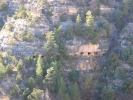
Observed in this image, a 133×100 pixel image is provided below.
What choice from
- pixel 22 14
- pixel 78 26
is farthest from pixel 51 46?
pixel 22 14

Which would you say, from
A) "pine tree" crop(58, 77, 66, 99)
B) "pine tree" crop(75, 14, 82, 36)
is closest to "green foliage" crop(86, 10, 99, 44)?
"pine tree" crop(75, 14, 82, 36)

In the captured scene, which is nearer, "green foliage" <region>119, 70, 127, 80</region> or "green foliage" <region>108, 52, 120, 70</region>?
"green foliage" <region>119, 70, 127, 80</region>

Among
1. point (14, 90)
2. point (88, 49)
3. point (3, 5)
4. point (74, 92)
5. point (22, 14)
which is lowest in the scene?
point (74, 92)

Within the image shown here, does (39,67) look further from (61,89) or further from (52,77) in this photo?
(61,89)

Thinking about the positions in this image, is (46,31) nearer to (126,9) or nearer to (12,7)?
(12,7)

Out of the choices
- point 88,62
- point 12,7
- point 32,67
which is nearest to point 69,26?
point 88,62

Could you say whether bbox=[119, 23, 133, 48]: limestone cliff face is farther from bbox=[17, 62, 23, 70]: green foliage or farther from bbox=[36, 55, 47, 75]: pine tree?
bbox=[17, 62, 23, 70]: green foliage

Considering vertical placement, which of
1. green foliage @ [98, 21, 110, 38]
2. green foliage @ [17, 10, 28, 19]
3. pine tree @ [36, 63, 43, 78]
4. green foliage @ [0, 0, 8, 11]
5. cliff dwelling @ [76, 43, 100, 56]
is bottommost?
pine tree @ [36, 63, 43, 78]

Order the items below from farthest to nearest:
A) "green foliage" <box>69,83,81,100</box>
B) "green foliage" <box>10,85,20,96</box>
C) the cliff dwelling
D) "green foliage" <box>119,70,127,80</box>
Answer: the cliff dwelling → "green foliage" <box>119,70,127,80</box> → "green foliage" <box>69,83,81,100</box> → "green foliage" <box>10,85,20,96</box>
